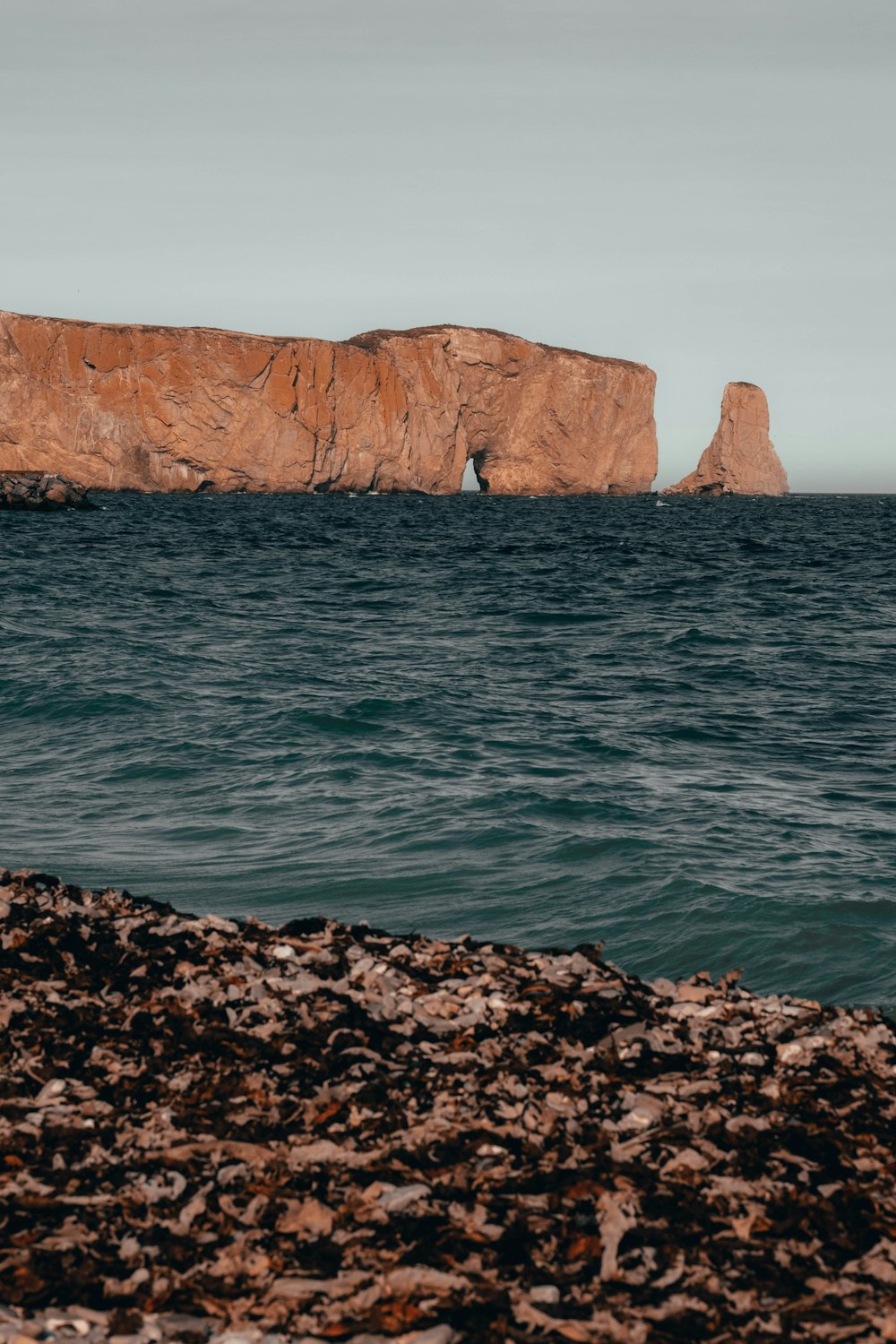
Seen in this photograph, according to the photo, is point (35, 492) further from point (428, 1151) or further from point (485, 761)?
point (428, 1151)

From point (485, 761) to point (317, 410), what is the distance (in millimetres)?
133676

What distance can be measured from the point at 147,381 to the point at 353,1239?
134255mm

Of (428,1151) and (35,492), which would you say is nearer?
(428,1151)

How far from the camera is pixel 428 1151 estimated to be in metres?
5.48

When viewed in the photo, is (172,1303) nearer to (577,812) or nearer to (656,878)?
(656,878)

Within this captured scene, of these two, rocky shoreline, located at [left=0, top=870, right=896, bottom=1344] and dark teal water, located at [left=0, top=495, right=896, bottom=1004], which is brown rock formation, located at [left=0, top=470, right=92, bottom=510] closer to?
dark teal water, located at [left=0, top=495, right=896, bottom=1004]

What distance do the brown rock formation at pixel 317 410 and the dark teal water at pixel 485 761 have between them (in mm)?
99660

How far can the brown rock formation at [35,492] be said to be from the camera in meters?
79.4

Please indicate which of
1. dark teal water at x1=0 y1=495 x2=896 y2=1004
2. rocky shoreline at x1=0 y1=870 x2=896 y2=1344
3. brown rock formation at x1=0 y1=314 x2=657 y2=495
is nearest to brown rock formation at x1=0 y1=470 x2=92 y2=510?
dark teal water at x1=0 y1=495 x2=896 y2=1004

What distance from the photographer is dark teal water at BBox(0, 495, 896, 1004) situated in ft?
34.5

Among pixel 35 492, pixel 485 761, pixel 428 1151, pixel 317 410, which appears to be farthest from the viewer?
pixel 317 410

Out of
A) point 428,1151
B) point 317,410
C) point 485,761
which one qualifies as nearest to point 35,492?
point 317,410

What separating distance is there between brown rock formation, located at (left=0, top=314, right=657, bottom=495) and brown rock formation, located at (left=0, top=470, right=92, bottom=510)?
4788 cm

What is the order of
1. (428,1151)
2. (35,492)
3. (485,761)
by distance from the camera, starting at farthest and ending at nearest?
(35,492)
(485,761)
(428,1151)
